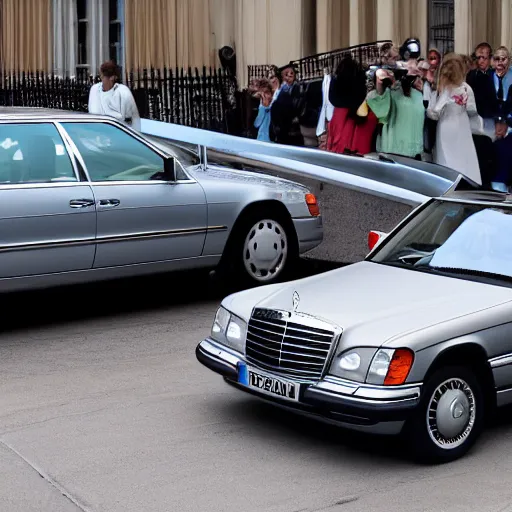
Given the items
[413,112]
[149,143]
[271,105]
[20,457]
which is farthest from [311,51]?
[20,457]

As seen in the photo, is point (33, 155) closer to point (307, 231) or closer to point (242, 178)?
point (242, 178)

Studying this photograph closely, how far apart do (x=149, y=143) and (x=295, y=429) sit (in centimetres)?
393

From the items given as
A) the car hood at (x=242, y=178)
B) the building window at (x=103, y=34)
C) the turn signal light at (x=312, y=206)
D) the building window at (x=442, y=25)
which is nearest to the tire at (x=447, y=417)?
the car hood at (x=242, y=178)

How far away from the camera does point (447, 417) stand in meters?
6.40

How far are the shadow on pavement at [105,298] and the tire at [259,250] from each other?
375 mm

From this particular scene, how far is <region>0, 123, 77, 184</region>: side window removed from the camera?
9.42m

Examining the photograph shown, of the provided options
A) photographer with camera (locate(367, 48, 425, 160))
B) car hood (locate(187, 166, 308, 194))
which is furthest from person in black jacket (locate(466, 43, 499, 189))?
car hood (locate(187, 166, 308, 194))

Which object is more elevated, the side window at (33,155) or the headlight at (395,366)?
the side window at (33,155)

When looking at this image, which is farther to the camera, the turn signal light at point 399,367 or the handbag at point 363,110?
the handbag at point 363,110

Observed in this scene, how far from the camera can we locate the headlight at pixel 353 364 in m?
6.28

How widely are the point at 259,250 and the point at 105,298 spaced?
1480 millimetres

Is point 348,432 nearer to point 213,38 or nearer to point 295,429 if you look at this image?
point 295,429

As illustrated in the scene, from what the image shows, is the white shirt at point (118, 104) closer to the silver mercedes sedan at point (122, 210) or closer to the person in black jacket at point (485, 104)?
the silver mercedes sedan at point (122, 210)

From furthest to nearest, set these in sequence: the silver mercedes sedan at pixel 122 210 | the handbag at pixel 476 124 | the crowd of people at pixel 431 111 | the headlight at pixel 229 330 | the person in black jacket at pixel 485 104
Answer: the person in black jacket at pixel 485 104, the handbag at pixel 476 124, the crowd of people at pixel 431 111, the silver mercedes sedan at pixel 122 210, the headlight at pixel 229 330
